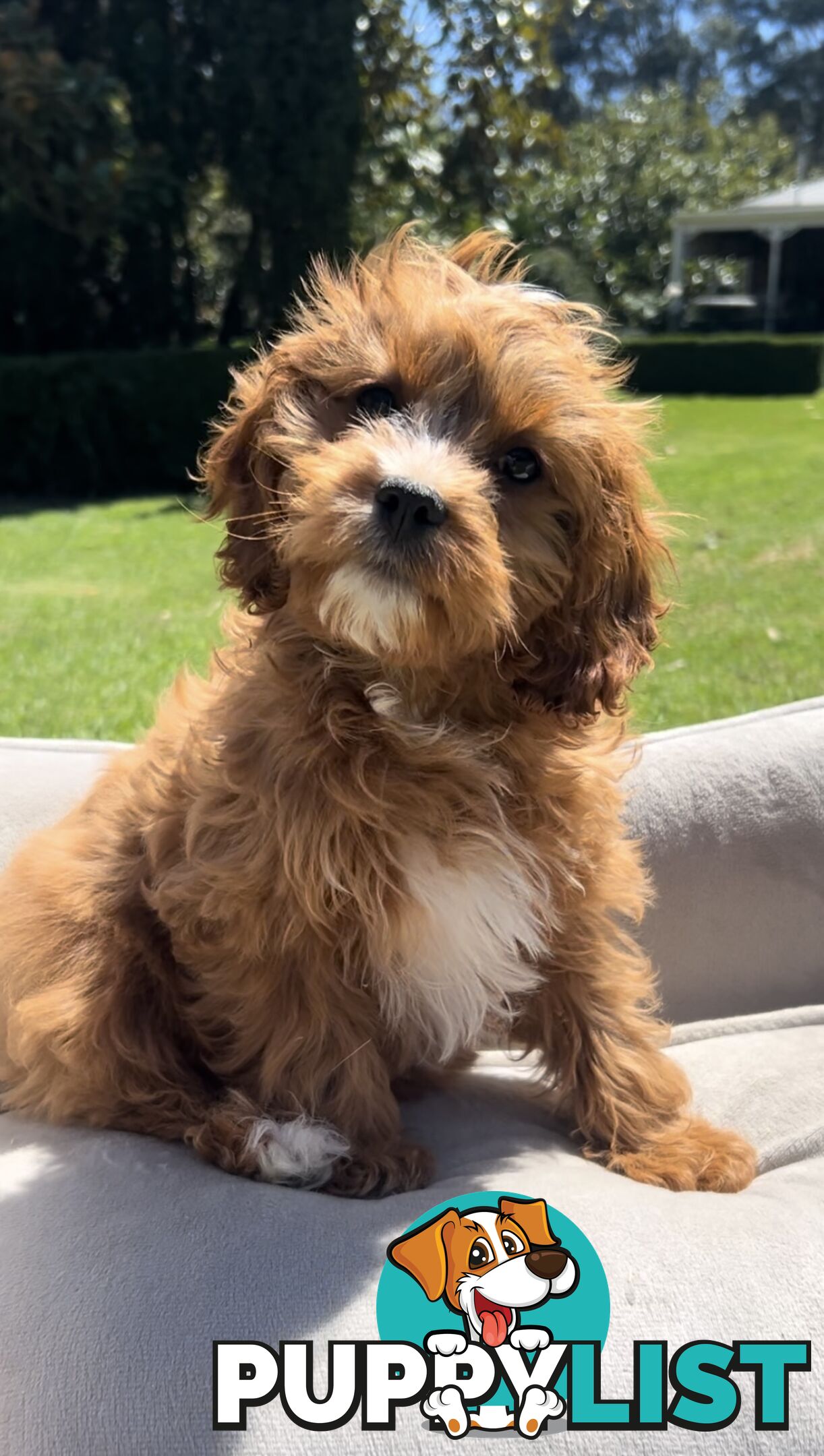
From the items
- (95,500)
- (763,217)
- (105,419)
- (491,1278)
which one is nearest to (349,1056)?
(491,1278)

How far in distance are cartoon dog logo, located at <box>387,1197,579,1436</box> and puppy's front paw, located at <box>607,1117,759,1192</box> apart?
0.45 metres

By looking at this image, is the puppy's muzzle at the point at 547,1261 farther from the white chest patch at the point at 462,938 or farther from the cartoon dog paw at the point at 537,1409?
the white chest patch at the point at 462,938

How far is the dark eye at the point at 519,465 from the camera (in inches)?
84.0

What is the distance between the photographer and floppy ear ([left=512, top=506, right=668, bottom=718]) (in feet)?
7.32

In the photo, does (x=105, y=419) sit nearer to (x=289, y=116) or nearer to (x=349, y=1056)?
(x=289, y=116)

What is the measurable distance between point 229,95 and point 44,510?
4696mm

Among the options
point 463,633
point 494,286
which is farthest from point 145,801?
point 494,286

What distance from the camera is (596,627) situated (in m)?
2.26

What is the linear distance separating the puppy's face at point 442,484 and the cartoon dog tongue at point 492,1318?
1.06 meters

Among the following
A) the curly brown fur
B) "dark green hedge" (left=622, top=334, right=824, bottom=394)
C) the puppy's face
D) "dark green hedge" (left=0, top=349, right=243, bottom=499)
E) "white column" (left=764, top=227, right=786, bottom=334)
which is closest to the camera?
the puppy's face

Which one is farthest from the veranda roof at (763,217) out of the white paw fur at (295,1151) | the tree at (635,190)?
the white paw fur at (295,1151)

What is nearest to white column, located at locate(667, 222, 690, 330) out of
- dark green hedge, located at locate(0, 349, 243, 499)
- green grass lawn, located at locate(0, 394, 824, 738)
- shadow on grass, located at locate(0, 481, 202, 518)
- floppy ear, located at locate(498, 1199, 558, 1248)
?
green grass lawn, located at locate(0, 394, 824, 738)

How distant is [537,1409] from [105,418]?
11.9 m

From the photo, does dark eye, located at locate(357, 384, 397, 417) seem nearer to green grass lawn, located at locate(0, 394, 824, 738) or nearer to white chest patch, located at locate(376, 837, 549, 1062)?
green grass lawn, located at locate(0, 394, 824, 738)
